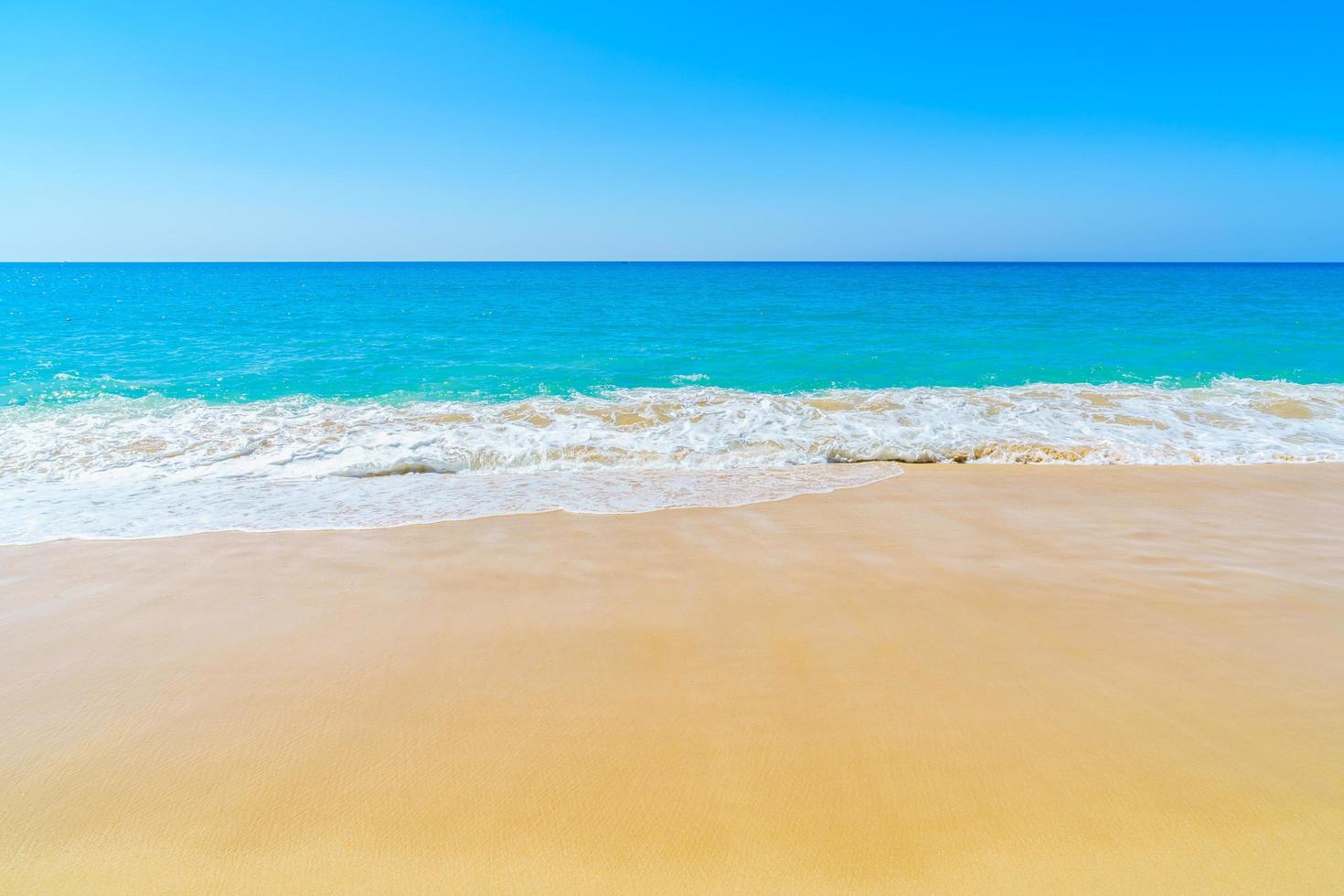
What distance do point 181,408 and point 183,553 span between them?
784cm

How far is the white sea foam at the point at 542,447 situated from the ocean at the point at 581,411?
0.15 feet

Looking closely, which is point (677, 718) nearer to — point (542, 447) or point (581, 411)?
point (542, 447)

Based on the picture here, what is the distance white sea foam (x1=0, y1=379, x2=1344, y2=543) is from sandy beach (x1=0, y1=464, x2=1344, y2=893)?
1328mm

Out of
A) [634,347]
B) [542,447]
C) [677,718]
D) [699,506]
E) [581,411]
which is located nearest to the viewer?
→ [677,718]

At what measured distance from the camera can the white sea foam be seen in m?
6.16

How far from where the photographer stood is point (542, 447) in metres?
8.27

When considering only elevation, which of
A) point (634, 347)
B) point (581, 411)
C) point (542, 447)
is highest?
point (634, 347)

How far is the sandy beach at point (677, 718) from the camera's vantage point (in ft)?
6.66

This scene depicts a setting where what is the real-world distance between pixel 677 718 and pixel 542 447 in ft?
19.5

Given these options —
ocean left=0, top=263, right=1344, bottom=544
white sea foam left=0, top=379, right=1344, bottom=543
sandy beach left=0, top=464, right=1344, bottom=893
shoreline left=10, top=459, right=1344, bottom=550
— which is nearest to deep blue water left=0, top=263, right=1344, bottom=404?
ocean left=0, top=263, right=1344, bottom=544

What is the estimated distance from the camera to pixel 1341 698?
9.29ft

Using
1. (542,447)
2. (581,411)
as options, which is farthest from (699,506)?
(581,411)

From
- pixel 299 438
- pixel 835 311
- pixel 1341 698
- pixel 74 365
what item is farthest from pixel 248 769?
pixel 835 311

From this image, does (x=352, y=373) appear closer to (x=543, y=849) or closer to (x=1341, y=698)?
(x=543, y=849)
